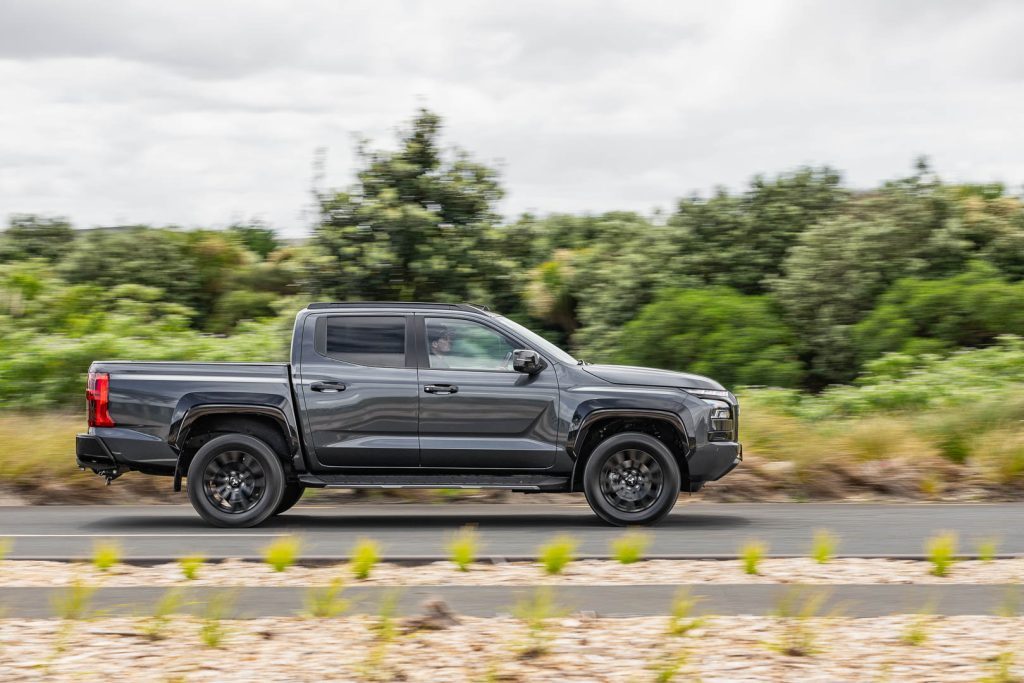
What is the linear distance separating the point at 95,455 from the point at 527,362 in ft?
12.3

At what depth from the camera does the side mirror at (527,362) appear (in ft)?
35.0

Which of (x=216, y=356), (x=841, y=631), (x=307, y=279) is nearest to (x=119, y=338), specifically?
(x=216, y=356)

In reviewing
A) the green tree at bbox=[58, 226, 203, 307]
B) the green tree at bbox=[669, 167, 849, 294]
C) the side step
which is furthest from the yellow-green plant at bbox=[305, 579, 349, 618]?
the green tree at bbox=[58, 226, 203, 307]

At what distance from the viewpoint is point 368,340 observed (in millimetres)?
10945

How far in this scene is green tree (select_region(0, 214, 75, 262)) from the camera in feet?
116

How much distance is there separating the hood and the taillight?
4.06 metres

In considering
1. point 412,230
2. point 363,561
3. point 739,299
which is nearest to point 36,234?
point 412,230

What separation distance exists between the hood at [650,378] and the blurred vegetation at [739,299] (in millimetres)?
3126

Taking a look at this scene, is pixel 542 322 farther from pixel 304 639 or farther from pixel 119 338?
pixel 304 639

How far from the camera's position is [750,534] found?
10344mm

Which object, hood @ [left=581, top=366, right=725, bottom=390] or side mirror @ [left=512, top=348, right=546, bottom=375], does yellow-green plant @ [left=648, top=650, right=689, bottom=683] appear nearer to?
side mirror @ [left=512, top=348, right=546, bottom=375]

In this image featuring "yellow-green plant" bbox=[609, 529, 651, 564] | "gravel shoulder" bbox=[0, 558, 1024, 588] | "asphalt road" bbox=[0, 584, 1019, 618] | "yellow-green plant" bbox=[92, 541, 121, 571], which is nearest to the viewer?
"asphalt road" bbox=[0, 584, 1019, 618]

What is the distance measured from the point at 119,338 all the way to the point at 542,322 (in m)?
10.1

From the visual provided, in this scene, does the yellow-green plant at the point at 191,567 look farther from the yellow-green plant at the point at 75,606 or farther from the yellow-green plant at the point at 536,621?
the yellow-green plant at the point at 536,621
